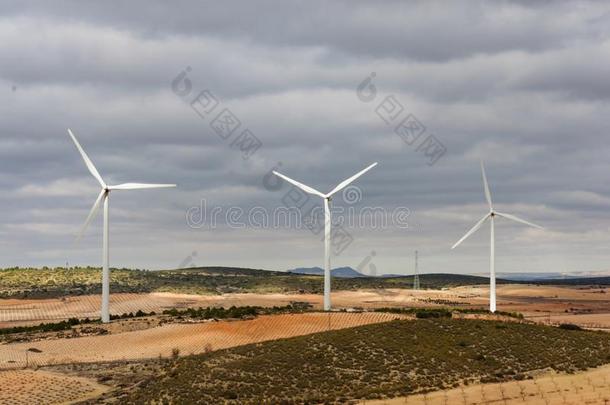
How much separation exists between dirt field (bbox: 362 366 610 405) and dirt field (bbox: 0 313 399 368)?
28.4 meters

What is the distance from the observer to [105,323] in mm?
99375

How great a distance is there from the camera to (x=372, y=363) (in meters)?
74.0

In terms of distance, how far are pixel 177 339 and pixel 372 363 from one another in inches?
1005

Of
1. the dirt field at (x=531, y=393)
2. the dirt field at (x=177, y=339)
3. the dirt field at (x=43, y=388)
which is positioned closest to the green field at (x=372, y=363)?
the dirt field at (x=531, y=393)

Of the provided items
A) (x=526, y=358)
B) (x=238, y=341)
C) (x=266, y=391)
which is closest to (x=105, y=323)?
(x=238, y=341)

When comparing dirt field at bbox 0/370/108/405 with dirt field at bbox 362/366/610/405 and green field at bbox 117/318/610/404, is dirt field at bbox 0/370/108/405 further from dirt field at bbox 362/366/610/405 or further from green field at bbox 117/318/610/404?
dirt field at bbox 362/366/610/405

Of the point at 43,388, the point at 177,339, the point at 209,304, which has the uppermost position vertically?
the point at 209,304

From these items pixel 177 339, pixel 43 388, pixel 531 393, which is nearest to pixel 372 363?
pixel 531 393

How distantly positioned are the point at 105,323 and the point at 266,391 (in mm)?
41458

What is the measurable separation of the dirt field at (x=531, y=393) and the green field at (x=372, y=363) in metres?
2.47

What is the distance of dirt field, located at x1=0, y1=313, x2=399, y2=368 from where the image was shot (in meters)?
81.9

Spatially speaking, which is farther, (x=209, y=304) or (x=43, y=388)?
(x=209, y=304)

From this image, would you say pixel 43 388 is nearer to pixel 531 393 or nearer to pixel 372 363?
pixel 372 363

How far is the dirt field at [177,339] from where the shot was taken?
81938 millimetres
